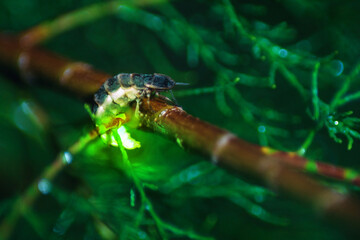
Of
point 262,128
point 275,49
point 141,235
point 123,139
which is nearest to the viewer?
point 123,139

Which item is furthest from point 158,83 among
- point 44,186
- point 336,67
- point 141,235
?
point 336,67

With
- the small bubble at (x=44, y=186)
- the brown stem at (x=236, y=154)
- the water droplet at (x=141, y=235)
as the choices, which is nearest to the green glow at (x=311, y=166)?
the brown stem at (x=236, y=154)

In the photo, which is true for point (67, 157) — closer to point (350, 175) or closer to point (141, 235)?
point (141, 235)

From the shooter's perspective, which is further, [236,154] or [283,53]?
[283,53]

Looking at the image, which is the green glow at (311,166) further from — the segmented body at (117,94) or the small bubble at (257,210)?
the small bubble at (257,210)

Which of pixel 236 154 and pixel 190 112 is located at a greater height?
pixel 236 154

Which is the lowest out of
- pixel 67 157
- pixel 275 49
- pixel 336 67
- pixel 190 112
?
pixel 190 112

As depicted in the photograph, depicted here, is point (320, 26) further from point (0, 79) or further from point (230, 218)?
point (0, 79)

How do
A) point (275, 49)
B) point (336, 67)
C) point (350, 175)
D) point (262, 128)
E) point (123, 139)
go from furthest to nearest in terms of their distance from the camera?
point (336, 67) < point (275, 49) < point (262, 128) < point (123, 139) < point (350, 175)
